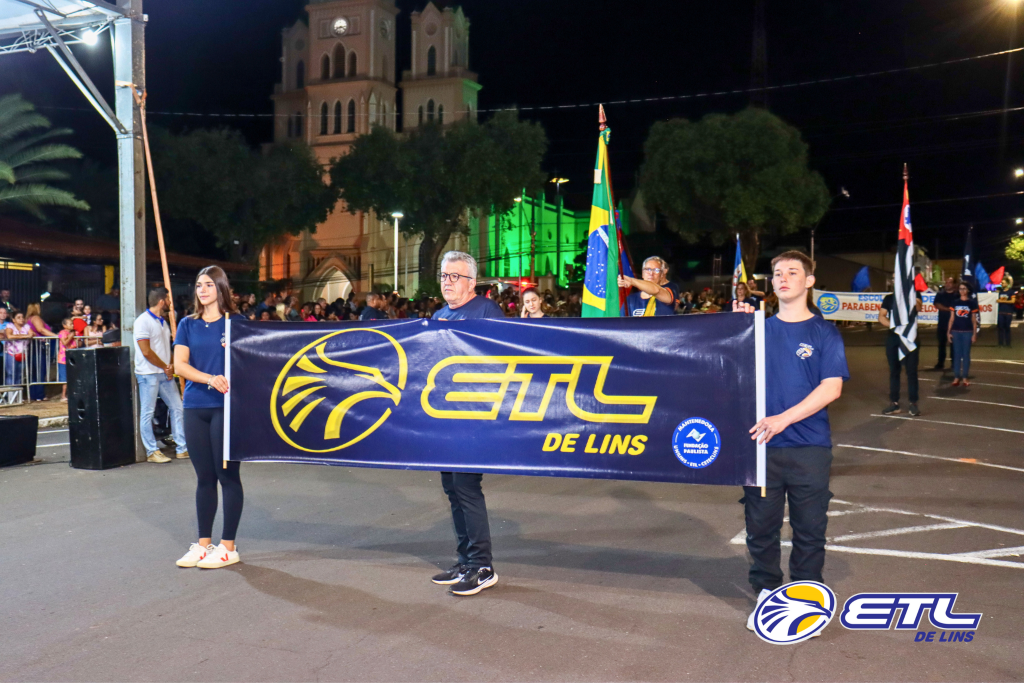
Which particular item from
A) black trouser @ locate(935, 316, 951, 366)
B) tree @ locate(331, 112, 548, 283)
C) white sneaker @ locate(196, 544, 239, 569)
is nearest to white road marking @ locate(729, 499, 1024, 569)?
white sneaker @ locate(196, 544, 239, 569)

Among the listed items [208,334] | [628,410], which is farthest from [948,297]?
[208,334]

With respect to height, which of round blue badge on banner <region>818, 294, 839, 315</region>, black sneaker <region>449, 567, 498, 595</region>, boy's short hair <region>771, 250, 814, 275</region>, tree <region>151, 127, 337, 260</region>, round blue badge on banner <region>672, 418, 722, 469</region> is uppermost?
tree <region>151, 127, 337, 260</region>

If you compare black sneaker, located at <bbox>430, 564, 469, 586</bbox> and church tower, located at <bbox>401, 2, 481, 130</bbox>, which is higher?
church tower, located at <bbox>401, 2, 481, 130</bbox>

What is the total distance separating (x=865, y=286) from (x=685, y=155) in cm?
1884

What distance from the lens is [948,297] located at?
1666 centimetres

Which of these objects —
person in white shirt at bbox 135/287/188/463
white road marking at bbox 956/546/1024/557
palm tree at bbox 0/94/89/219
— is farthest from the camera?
palm tree at bbox 0/94/89/219

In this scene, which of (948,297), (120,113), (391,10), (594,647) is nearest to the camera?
(594,647)

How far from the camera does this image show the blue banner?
4.76 m

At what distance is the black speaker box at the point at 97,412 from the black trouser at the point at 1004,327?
89.2 ft

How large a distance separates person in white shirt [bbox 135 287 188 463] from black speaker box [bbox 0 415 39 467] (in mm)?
1167

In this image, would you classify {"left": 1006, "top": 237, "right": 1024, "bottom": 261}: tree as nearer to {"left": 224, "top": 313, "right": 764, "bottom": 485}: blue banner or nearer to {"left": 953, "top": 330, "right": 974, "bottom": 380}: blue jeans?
{"left": 953, "top": 330, "right": 974, "bottom": 380}: blue jeans

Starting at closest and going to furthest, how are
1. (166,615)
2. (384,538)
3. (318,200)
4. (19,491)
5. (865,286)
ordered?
(166,615) < (384,538) < (19,491) < (865,286) < (318,200)

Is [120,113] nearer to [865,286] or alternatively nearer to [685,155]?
[865,286]

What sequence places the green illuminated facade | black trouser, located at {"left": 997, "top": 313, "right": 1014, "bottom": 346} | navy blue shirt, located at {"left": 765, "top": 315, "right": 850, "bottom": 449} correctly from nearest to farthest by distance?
navy blue shirt, located at {"left": 765, "top": 315, "right": 850, "bottom": 449}, black trouser, located at {"left": 997, "top": 313, "right": 1014, "bottom": 346}, the green illuminated facade
